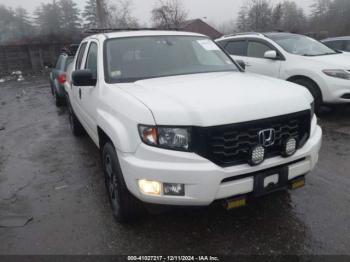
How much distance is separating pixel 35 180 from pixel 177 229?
7.65ft

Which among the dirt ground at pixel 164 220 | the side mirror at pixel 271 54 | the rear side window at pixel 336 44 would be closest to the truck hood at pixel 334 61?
the side mirror at pixel 271 54

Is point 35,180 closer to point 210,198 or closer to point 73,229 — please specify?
point 73,229

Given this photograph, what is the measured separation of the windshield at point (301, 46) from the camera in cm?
695

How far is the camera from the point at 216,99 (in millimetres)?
2590

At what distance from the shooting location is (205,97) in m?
2.65

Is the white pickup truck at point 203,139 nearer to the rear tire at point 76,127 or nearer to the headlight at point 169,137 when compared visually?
the headlight at point 169,137

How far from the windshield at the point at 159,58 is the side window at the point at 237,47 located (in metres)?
3.86

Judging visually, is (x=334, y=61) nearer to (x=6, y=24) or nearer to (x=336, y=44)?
(x=336, y=44)

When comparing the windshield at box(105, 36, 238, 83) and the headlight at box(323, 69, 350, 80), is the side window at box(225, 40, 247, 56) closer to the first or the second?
the headlight at box(323, 69, 350, 80)

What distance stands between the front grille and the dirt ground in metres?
0.68

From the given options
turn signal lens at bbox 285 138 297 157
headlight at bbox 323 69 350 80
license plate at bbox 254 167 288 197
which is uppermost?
turn signal lens at bbox 285 138 297 157

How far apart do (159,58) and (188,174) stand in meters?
1.87

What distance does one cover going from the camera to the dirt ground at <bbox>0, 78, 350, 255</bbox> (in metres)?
2.80

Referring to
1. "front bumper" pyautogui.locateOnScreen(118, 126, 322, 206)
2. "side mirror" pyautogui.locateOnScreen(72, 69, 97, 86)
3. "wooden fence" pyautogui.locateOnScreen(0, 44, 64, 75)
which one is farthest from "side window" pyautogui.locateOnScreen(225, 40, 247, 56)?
"wooden fence" pyautogui.locateOnScreen(0, 44, 64, 75)
